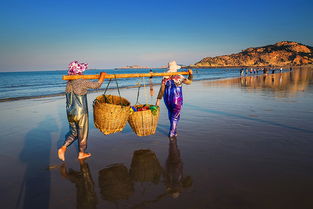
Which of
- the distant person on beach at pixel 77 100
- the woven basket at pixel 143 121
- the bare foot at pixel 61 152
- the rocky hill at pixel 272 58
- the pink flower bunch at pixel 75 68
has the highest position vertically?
the rocky hill at pixel 272 58

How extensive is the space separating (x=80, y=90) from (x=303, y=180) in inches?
166

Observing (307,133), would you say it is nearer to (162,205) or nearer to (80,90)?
(162,205)

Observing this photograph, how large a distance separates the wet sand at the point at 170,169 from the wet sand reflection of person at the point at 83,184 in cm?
1

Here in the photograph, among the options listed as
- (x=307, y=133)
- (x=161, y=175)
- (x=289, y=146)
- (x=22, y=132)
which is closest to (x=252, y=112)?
(x=307, y=133)

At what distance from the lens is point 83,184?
3.46 m

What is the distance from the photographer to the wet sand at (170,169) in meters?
2.97

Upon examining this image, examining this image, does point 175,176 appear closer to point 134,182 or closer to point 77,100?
point 134,182

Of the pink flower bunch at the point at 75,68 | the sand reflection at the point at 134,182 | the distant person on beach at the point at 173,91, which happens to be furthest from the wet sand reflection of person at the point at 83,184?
the distant person on beach at the point at 173,91

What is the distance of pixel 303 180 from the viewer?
3.32 m

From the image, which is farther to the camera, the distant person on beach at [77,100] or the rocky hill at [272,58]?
the rocky hill at [272,58]

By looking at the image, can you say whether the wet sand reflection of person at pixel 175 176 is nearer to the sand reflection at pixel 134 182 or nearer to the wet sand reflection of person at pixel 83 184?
the sand reflection at pixel 134 182

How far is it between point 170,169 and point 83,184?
1.56 meters

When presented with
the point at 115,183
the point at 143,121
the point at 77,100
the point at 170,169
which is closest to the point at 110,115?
the point at 77,100

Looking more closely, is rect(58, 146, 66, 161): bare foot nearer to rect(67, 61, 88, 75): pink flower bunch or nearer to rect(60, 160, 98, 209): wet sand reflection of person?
rect(60, 160, 98, 209): wet sand reflection of person
